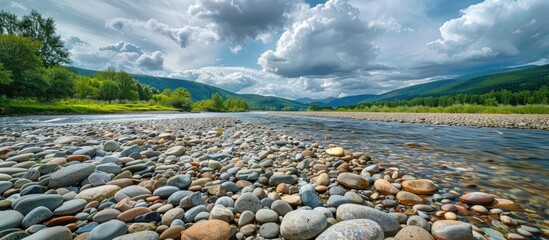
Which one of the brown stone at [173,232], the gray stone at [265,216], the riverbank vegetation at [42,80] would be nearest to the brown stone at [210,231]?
the brown stone at [173,232]

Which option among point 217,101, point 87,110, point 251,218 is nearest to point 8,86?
point 87,110

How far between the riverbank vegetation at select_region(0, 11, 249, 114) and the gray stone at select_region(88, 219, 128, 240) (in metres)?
36.6

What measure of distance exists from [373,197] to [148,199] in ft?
10.6

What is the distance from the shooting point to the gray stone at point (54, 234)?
1863 mm

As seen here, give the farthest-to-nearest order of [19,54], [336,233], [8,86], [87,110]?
[87,110]
[19,54]
[8,86]
[336,233]

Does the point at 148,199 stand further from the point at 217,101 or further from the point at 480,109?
the point at 217,101

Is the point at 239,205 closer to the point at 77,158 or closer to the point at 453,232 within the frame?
the point at 453,232

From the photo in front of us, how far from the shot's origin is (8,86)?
93.6 feet

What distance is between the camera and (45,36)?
4984 centimetres

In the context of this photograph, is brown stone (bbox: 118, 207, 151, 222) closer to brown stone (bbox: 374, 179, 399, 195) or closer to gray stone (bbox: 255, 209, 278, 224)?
gray stone (bbox: 255, 209, 278, 224)

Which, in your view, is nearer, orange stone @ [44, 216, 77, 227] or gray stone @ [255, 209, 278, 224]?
orange stone @ [44, 216, 77, 227]

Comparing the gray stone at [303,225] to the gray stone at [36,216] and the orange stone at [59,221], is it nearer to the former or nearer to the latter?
the orange stone at [59,221]

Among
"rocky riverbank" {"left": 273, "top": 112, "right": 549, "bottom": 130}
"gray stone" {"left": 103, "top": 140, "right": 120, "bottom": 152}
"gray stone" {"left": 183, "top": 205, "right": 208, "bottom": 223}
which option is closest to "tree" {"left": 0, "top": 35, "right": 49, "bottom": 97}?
"gray stone" {"left": 103, "top": 140, "right": 120, "bottom": 152}

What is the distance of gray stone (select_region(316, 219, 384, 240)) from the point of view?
1.88 metres
